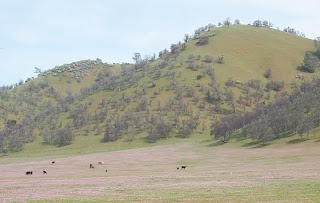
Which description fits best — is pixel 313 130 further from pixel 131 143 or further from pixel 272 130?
pixel 131 143

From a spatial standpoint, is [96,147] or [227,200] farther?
[96,147]

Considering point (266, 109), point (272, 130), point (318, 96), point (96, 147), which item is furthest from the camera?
point (96, 147)

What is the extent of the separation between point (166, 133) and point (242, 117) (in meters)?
40.6

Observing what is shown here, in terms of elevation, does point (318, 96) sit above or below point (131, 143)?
above

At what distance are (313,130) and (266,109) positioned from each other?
49058mm

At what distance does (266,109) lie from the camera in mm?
173875

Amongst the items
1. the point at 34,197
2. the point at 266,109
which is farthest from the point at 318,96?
the point at 34,197

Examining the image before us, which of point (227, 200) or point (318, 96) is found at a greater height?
point (318, 96)

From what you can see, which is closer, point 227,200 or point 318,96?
point 227,200

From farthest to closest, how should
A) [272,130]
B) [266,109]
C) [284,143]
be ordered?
[266,109]
[272,130]
[284,143]

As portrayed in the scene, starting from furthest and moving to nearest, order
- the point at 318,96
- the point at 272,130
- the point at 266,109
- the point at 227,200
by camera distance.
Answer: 1. the point at 266,109
2. the point at 318,96
3. the point at 272,130
4. the point at 227,200

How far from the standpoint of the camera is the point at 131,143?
192m

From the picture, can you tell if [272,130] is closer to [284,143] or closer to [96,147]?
[284,143]

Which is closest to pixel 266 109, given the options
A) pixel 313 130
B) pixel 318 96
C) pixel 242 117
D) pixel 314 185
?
pixel 242 117
